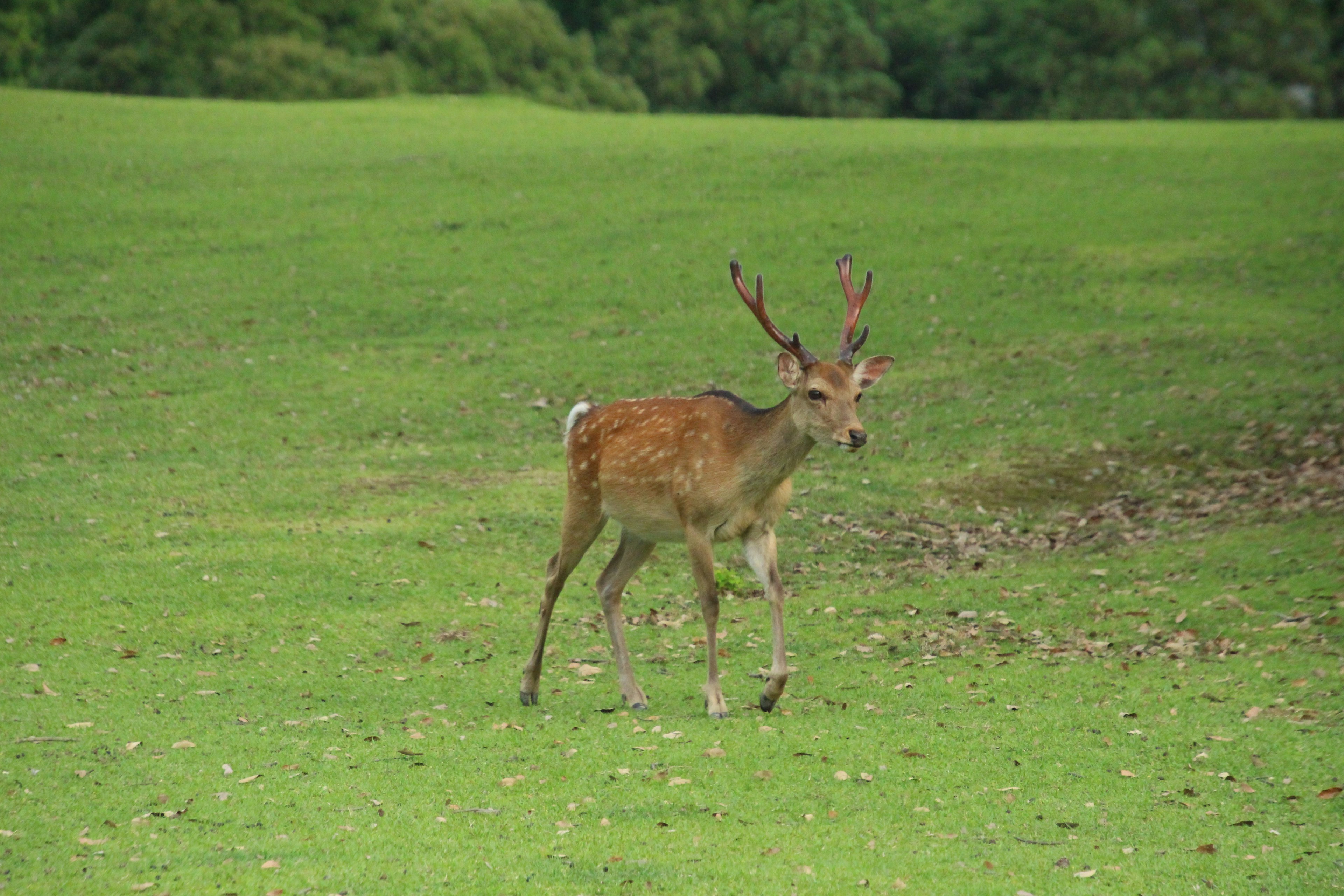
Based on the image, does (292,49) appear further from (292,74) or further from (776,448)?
(776,448)

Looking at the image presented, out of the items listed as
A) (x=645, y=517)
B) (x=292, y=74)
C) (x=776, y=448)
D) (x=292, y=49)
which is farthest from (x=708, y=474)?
(x=292, y=49)

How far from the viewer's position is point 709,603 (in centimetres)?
885

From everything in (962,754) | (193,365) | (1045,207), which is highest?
(1045,207)

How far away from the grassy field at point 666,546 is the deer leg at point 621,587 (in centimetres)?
27

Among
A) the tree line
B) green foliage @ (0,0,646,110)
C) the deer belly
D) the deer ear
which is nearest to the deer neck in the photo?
the deer ear

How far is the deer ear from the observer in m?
8.67

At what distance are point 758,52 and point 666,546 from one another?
42.1 m

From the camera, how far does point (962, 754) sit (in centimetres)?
803

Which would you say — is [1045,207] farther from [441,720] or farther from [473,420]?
[441,720]

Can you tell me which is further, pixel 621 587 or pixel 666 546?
pixel 666 546

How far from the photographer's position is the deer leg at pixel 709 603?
872 cm

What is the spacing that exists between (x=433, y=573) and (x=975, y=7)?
45.6m

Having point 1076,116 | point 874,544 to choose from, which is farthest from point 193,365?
point 1076,116

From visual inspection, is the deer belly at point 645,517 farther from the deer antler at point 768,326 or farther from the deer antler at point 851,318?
the deer antler at point 851,318
